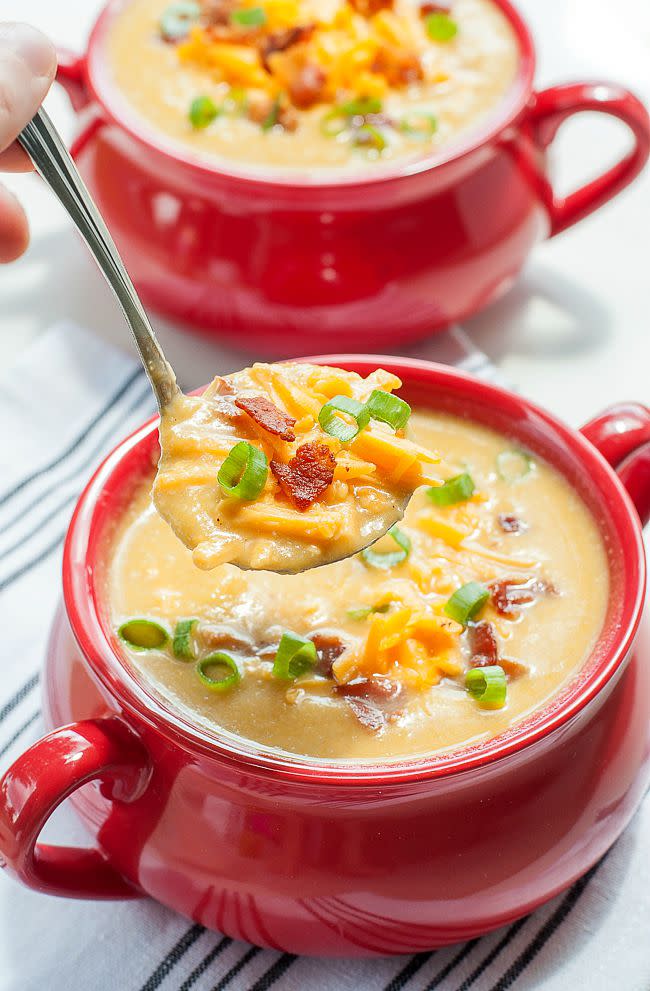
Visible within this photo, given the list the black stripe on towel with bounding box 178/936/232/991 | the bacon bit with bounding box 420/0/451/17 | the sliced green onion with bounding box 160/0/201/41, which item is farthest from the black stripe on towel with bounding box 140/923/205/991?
the bacon bit with bounding box 420/0/451/17

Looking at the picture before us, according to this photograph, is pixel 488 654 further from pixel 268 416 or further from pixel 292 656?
pixel 268 416

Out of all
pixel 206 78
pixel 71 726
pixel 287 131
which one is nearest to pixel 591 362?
pixel 287 131

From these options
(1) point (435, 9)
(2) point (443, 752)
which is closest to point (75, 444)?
(2) point (443, 752)

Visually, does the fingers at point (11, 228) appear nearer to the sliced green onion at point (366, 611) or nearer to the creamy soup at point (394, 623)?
the creamy soup at point (394, 623)

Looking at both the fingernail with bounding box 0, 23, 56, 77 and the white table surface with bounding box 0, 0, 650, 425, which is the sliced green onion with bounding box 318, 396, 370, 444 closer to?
the fingernail with bounding box 0, 23, 56, 77

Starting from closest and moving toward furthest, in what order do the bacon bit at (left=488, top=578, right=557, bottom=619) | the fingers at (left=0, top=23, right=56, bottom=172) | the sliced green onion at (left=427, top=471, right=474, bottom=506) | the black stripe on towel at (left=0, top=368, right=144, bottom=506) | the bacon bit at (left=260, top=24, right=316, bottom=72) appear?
the fingers at (left=0, top=23, right=56, bottom=172) → the bacon bit at (left=488, top=578, right=557, bottom=619) → the sliced green onion at (left=427, top=471, right=474, bottom=506) → the black stripe on towel at (left=0, top=368, right=144, bottom=506) → the bacon bit at (left=260, top=24, right=316, bottom=72)

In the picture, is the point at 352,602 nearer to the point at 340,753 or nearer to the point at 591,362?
the point at 340,753
